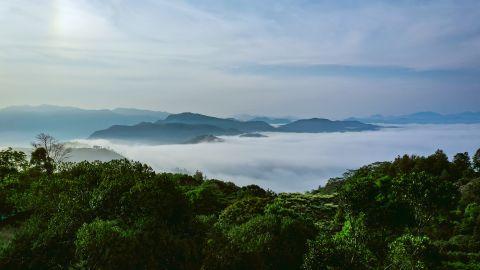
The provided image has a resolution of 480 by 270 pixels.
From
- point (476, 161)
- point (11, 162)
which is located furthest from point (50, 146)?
point (476, 161)

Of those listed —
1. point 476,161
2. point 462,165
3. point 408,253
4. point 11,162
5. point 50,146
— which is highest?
point 50,146

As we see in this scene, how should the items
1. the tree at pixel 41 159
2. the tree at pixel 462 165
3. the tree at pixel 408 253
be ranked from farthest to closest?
the tree at pixel 462 165 → the tree at pixel 41 159 → the tree at pixel 408 253

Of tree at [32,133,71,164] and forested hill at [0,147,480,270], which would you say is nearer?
forested hill at [0,147,480,270]

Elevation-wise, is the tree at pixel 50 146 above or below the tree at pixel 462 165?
above

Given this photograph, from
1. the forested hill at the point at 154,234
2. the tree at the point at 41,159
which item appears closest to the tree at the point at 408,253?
the forested hill at the point at 154,234

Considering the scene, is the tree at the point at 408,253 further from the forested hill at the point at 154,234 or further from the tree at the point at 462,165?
the tree at the point at 462,165

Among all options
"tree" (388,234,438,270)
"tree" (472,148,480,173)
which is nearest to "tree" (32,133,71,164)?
"tree" (388,234,438,270)

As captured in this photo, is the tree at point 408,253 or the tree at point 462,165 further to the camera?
the tree at point 462,165

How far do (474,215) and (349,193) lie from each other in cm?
2767

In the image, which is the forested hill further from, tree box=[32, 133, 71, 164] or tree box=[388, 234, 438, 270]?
tree box=[32, 133, 71, 164]

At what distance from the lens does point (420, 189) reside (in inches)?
1631

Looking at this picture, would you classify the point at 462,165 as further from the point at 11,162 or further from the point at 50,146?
the point at 11,162

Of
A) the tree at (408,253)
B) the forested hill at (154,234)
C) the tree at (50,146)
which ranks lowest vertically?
the tree at (408,253)

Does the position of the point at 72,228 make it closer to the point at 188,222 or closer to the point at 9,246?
the point at 9,246
